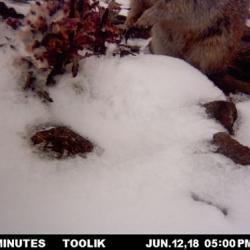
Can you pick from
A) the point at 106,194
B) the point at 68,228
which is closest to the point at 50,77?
the point at 106,194

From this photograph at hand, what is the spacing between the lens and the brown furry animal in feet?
12.1

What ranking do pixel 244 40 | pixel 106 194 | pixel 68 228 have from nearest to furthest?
pixel 68 228, pixel 106 194, pixel 244 40

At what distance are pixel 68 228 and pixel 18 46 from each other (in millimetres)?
1587

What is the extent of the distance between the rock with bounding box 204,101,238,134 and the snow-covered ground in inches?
2.9

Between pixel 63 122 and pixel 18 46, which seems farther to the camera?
pixel 18 46

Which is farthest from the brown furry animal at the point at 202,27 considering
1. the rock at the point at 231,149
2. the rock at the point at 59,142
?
the rock at the point at 59,142

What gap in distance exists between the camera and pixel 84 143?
243 centimetres

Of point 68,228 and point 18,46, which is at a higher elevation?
point 18,46

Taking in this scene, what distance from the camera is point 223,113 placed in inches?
116

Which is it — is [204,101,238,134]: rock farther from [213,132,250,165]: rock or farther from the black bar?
the black bar

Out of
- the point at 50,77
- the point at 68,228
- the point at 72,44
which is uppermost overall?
the point at 72,44

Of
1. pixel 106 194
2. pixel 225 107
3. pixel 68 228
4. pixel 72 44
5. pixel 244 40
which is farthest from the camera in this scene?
pixel 244 40

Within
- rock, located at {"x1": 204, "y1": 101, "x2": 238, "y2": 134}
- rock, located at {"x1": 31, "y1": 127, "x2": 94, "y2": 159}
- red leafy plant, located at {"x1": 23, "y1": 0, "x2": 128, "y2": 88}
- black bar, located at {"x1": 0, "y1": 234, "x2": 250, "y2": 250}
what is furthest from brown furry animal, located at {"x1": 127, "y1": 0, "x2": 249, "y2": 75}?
black bar, located at {"x1": 0, "y1": 234, "x2": 250, "y2": 250}

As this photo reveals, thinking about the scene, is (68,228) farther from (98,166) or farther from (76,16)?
(76,16)
